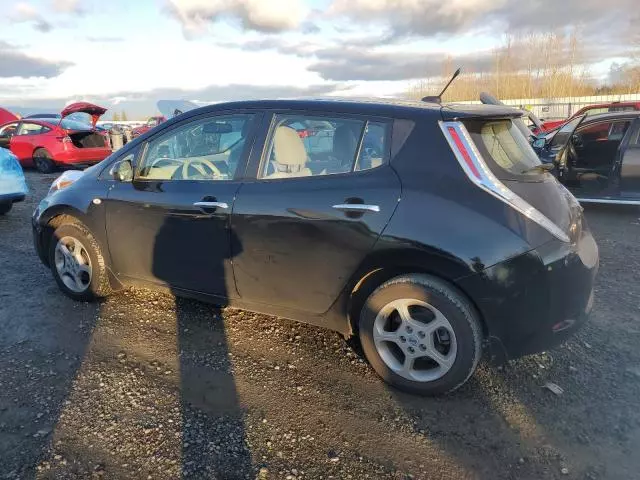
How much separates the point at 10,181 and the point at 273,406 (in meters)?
6.10

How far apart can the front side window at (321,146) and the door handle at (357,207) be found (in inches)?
9.1

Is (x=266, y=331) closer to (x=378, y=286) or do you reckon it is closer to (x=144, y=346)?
(x=144, y=346)

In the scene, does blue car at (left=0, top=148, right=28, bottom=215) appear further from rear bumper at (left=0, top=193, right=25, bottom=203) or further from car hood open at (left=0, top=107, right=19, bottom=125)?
car hood open at (left=0, top=107, right=19, bottom=125)

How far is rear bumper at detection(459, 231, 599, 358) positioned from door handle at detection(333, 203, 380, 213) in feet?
2.08

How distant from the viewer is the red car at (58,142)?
499 inches

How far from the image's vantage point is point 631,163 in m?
7.10

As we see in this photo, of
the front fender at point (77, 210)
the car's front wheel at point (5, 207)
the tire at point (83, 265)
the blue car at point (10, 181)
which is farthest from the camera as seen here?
the car's front wheel at point (5, 207)

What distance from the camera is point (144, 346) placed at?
3.49 m

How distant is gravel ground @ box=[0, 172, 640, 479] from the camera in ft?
7.78

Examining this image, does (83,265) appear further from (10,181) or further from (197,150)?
(10,181)

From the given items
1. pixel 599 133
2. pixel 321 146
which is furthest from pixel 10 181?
pixel 599 133

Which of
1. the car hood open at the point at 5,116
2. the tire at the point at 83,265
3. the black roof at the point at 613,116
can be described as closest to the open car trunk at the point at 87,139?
the car hood open at the point at 5,116

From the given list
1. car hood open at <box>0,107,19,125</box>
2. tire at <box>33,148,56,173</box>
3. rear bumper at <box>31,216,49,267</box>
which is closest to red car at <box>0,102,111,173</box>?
tire at <box>33,148,56,173</box>

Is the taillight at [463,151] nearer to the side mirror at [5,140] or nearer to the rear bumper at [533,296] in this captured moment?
the rear bumper at [533,296]
